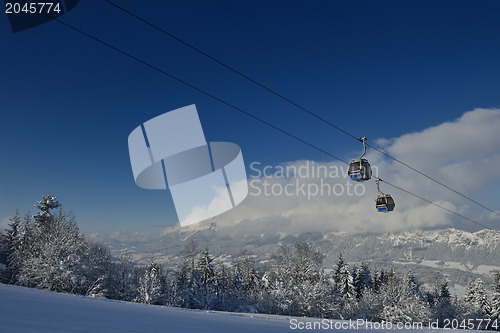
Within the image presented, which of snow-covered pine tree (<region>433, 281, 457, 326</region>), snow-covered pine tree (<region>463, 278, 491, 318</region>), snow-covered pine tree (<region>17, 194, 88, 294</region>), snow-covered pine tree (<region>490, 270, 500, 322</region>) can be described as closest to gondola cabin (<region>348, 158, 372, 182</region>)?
snow-covered pine tree (<region>17, 194, 88, 294</region>)

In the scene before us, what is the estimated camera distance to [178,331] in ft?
22.0

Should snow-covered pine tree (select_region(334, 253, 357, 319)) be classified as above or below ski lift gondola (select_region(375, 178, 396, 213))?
below

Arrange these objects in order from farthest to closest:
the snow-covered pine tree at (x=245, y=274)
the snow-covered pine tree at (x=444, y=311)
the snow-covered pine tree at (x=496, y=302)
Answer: the snow-covered pine tree at (x=245, y=274), the snow-covered pine tree at (x=444, y=311), the snow-covered pine tree at (x=496, y=302)

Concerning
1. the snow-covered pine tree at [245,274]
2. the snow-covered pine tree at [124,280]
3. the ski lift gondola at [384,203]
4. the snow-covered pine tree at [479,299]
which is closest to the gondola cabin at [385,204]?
the ski lift gondola at [384,203]

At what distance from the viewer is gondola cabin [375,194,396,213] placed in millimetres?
15632

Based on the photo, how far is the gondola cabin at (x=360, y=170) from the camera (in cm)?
1382

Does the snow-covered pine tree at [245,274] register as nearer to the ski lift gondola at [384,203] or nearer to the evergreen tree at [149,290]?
the evergreen tree at [149,290]

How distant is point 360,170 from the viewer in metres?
13.8

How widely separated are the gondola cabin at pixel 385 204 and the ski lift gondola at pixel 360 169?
2834 mm

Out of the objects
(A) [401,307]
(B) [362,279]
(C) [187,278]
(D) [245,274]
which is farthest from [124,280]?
(B) [362,279]

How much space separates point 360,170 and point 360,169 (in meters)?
0.05

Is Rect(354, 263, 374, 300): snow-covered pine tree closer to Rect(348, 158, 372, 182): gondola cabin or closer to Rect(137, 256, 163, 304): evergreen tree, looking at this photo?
Rect(137, 256, 163, 304): evergreen tree

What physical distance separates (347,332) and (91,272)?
29660 millimetres

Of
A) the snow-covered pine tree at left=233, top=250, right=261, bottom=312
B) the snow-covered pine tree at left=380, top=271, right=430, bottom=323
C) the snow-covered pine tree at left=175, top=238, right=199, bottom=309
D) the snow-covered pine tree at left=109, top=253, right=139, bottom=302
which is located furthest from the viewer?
the snow-covered pine tree at left=233, top=250, right=261, bottom=312
